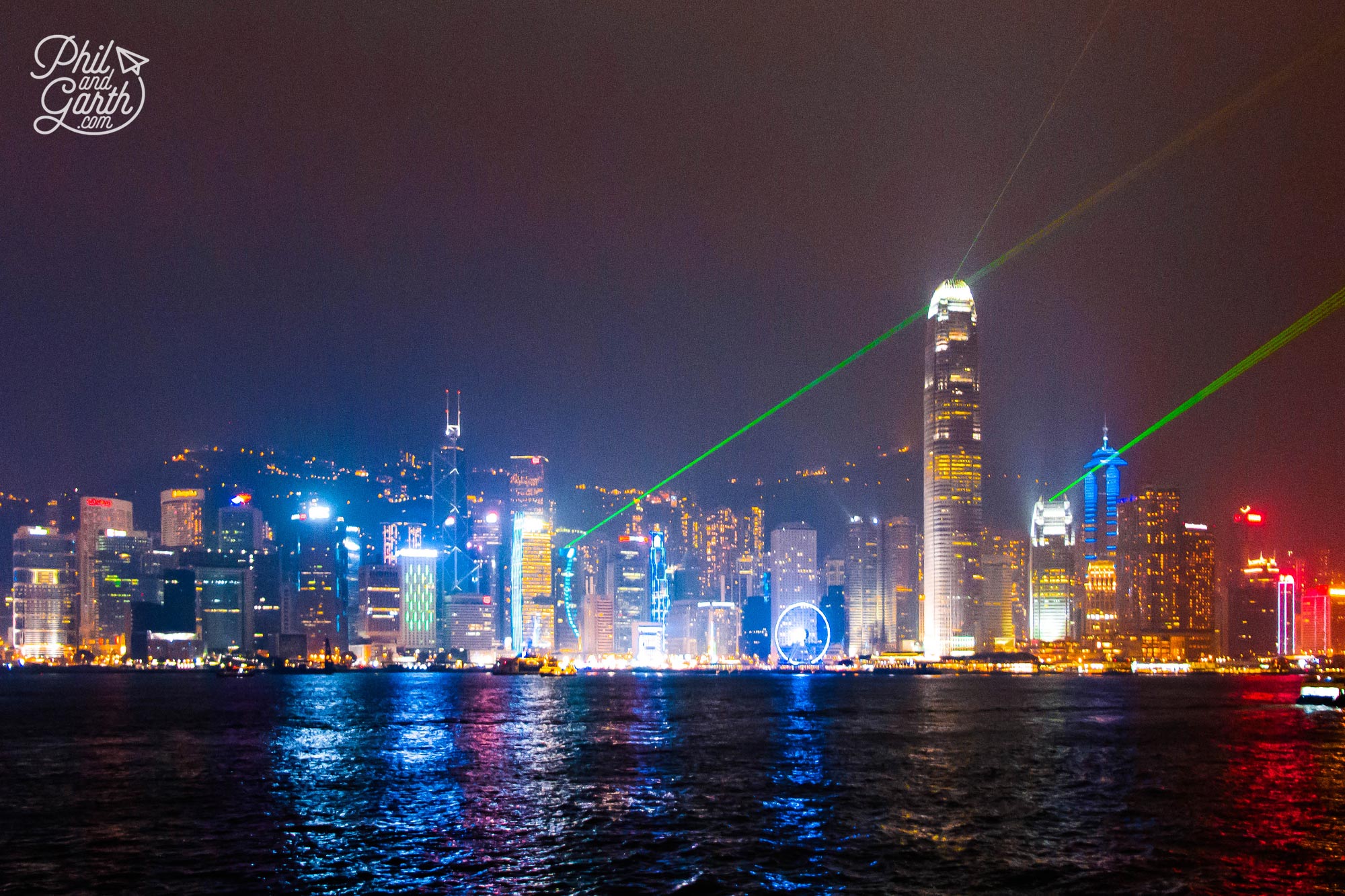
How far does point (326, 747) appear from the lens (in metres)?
83.8

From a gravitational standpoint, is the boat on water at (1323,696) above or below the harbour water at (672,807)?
below

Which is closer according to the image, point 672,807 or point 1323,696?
point 672,807

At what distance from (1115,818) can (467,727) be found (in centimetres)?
6209

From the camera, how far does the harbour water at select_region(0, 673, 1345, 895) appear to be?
133ft

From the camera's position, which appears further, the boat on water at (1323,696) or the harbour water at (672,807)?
the boat on water at (1323,696)

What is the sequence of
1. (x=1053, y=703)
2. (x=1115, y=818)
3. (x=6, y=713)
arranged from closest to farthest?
(x=1115, y=818)
(x=6, y=713)
(x=1053, y=703)

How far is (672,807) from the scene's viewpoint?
54.5 m

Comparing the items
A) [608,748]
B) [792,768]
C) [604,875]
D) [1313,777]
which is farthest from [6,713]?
[1313,777]

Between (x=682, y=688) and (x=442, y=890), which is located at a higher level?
(x=442, y=890)

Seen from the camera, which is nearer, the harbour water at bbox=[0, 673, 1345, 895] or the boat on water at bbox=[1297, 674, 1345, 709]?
the harbour water at bbox=[0, 673, 1345, 895]

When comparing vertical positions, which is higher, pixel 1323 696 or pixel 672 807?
pixel 672 807

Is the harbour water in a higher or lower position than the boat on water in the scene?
higher

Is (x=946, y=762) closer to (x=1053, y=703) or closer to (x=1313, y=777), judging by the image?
(x=1313, y=777)

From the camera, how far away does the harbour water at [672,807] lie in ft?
133
